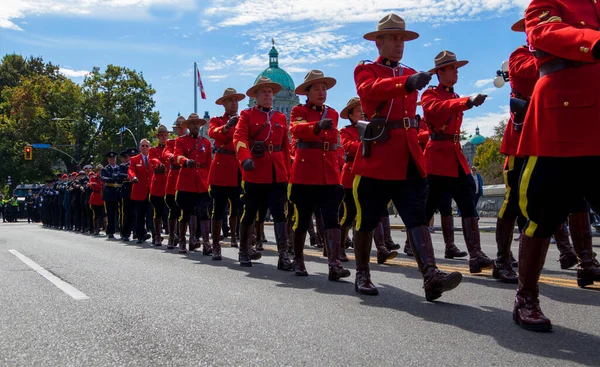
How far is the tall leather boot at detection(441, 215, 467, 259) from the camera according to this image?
7613 mm

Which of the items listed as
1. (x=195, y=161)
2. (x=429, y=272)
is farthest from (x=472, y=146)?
(x=429, y=272)

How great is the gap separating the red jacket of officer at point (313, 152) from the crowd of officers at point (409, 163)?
0.01 metres

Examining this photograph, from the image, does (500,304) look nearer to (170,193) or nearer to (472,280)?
(472,280)

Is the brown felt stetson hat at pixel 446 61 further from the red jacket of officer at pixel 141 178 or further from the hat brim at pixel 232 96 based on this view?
the red jacket of officer at pixel 141 178

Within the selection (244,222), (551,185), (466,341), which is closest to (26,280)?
(244,222)

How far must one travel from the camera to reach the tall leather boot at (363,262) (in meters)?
5.51

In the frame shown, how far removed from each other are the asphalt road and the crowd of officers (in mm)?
291

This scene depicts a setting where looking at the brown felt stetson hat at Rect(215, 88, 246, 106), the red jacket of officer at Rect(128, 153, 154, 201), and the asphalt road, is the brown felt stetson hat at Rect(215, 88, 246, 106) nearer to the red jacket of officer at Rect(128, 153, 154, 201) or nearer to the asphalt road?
the asphalt road

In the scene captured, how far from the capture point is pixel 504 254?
619 cm

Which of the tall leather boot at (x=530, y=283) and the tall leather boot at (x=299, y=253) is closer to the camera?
the tall leather boot at (x=530, y=283)

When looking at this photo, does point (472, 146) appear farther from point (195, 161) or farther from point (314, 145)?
point (314, 145)

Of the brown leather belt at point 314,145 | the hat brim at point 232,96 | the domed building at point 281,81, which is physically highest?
the domed building at point 281,81

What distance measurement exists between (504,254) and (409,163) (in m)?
1.58

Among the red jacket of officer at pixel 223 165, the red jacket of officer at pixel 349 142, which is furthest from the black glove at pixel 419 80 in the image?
the red jacket of officer at pixel 223 165
